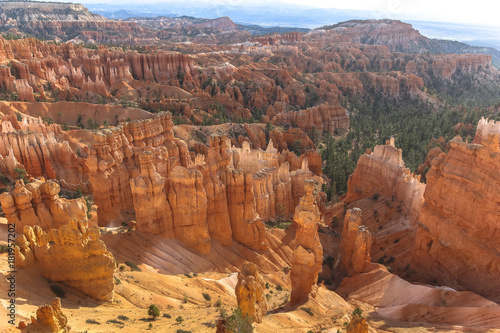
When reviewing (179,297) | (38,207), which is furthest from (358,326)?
(38,207)

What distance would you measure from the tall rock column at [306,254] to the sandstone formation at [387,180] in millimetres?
14377

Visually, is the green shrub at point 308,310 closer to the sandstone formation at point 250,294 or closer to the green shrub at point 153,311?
the sandstone formation at point 250,294

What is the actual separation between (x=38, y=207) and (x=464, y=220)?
27.4 m

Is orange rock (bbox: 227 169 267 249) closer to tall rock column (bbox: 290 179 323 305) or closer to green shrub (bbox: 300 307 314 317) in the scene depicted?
tall rock column (bbox: 290 179 323 305)

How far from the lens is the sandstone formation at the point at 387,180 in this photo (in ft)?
112

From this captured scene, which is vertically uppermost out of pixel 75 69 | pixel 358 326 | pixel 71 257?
pixel 75 69

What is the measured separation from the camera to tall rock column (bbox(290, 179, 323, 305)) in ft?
73.7

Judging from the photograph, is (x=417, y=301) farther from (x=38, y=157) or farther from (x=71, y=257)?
(x=38, y=157)

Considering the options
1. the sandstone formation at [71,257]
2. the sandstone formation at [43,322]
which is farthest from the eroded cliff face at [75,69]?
the sandstone formation at [43,322]

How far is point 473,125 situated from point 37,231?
74123 millimetres

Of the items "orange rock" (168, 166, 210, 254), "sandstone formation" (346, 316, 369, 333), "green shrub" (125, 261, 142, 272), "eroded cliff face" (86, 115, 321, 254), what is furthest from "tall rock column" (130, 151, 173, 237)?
"sandstone formation" (346, 316, 369, 333)

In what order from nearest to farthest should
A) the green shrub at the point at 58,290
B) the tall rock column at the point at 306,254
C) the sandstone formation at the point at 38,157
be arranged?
the green shrub at the point at 58,290 → the tall rock column at the point at 306,254 → the sandstone formation at the point at 38,157

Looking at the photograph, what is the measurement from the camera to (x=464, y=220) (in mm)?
26047

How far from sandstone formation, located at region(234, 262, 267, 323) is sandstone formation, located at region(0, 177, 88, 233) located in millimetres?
9238
